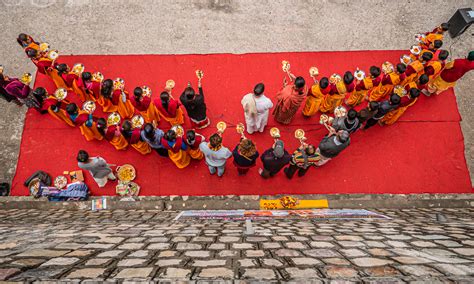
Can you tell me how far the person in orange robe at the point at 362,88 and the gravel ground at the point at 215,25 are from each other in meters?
1.93

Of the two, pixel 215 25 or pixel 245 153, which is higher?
pixel 215 25

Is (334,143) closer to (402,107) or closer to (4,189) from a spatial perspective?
(402,107)

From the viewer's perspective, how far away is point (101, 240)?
3229 mm

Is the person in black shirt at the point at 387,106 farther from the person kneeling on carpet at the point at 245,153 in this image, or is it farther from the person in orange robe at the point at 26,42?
the person in orange robe at the point at 26,42

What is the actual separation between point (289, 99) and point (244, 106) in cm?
89

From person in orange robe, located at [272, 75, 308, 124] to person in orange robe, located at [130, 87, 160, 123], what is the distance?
105 inches

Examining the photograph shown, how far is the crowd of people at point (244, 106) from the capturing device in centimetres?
492

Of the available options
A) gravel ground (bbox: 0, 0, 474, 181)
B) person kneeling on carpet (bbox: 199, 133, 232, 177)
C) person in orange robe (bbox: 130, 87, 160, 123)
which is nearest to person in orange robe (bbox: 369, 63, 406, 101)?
gravel ground (bbox: 0, 0, 474, 181)

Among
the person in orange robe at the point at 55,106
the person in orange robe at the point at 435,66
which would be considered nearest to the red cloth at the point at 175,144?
the person in orange robe at the point at 55,106

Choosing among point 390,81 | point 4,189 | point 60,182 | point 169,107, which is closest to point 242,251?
point 169,107

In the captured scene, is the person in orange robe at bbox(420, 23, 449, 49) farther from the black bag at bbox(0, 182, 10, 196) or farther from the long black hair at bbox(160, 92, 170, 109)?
the black bag at bbox(0, 182, 10, 196)

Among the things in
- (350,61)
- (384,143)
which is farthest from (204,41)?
(384,143)

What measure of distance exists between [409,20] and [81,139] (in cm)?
915

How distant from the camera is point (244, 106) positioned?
5285mm
